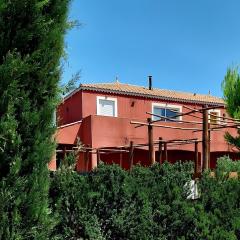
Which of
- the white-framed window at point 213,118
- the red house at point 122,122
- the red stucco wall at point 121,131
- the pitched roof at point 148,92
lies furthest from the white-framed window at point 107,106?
the white-framed window at point 213,118

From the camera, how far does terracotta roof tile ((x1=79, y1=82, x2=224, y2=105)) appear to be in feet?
97.2

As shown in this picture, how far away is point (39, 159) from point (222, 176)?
347cm

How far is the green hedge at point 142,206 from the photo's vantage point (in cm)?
633

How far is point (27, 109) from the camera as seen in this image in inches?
197

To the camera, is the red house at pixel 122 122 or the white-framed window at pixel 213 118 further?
the red house at pixel 122 122

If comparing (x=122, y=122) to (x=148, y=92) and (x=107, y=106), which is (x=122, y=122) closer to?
(x=107, y=106)

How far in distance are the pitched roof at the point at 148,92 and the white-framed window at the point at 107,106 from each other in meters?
0.50

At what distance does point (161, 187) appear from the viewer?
6.88m

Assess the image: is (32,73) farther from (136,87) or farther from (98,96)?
(136,87)

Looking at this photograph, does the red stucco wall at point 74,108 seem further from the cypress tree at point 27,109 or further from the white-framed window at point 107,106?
the cypress tree at point 27,109

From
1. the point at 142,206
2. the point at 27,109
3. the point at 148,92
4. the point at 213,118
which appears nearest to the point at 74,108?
the point at 148,92

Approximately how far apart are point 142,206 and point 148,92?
83.2 ft

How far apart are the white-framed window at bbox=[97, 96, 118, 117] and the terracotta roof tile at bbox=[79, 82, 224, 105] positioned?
554 mm

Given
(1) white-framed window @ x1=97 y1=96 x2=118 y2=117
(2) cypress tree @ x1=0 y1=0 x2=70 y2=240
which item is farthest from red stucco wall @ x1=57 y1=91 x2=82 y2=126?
(2) cypress tree @ x1=0 y1=0 x2=70 y2=240
